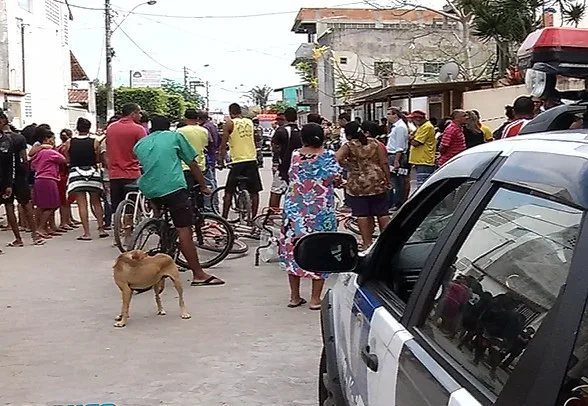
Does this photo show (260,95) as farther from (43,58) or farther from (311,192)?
(311,192)

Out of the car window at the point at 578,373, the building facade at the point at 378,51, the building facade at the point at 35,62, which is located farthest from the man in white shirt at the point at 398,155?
the building facade at the point at 35,62

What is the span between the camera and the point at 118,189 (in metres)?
10.4

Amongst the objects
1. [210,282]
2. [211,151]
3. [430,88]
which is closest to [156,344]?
[210,282]

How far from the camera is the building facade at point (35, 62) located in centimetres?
2803

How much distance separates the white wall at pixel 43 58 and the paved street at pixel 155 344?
73.1ft

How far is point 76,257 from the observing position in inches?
388

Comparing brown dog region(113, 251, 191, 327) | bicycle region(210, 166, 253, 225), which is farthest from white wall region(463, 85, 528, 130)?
brown dog region(113, 251, 191, 327)

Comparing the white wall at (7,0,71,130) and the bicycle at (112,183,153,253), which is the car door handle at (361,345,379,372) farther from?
the white wall at (7,0,71,130)

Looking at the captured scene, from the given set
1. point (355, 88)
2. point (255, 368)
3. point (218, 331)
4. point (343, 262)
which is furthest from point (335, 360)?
point (355, 88)

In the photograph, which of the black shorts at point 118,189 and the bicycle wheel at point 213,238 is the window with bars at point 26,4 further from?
the bicycle wheel at point 213,238

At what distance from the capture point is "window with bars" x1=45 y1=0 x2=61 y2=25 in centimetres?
3494

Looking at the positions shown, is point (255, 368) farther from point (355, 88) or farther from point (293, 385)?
point (355, 88)

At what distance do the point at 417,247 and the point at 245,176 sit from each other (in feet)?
26.0

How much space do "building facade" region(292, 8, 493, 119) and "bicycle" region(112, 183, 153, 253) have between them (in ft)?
51.6
